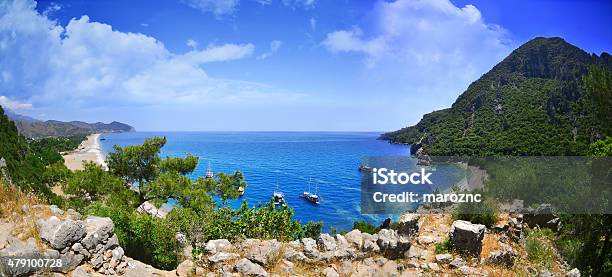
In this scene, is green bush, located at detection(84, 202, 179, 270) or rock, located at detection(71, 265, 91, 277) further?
green bush, located at detection(84, 202, 179, 270)

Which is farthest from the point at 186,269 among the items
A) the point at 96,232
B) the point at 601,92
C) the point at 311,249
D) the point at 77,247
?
the point at 601,92

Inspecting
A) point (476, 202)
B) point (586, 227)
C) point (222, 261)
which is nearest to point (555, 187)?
point (586, 227)

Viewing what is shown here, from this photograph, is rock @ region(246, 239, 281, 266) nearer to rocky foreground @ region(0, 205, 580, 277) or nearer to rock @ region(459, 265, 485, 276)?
rocky foreground @ region(0, 205, 580, 277)

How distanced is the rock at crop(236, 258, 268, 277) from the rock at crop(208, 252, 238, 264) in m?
0.33

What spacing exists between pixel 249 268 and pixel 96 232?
297 centimetres

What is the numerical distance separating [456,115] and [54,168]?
124292 millimetres

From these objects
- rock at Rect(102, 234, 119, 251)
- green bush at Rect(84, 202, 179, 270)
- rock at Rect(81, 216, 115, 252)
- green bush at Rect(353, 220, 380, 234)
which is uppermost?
rock at Rect(81, 216, 115, 252)

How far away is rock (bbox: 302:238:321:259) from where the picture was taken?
→ 24.6ft

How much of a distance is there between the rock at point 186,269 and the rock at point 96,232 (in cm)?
152

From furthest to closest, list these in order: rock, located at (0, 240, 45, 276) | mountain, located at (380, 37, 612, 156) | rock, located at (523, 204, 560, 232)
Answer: mountain, located at (380, 37, 612, 156) < rock, located at (523, 204, 560, 232) < rock, located at (0, 240, 45, 276)

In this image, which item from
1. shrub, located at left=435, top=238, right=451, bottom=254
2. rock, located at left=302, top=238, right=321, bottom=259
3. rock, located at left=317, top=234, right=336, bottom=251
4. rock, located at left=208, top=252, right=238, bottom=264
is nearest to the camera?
rock, located at left=208, top=252, right=238, bottom=264

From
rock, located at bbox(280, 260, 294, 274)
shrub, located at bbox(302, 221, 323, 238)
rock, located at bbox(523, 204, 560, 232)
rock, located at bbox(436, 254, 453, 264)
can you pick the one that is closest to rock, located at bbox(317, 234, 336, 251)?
rock, located at bbox(280, 260, 294, 274)

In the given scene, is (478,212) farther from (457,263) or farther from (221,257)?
(221,257)

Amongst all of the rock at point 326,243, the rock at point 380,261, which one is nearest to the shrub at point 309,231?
the rock at point 326,243
